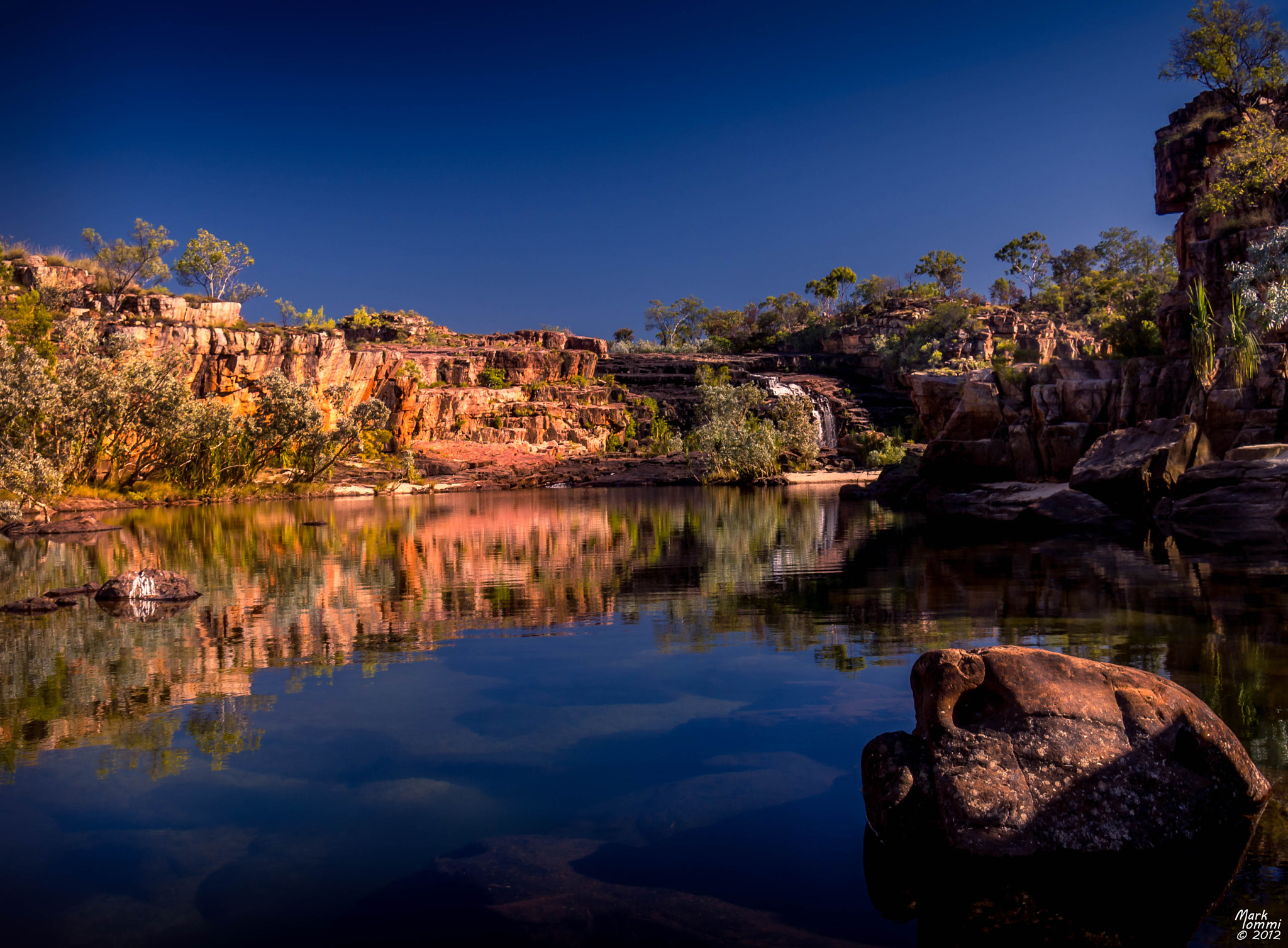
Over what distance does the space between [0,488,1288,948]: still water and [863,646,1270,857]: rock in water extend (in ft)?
1.12

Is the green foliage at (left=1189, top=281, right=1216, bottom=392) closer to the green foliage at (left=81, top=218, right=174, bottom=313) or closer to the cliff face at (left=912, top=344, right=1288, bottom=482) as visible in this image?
the cliff face at (left=912, top=344, right=1288, bottom=482)

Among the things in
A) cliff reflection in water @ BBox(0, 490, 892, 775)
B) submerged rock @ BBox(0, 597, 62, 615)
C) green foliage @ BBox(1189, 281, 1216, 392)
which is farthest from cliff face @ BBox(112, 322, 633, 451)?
green foliage @ BBox(1189, 281, 1216, 392)

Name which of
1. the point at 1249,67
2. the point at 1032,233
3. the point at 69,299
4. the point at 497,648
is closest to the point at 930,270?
the point at 1032,233

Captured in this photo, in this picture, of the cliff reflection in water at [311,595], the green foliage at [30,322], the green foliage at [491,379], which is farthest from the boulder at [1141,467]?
the green foliage at [491,379]

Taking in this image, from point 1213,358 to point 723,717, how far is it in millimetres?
27966

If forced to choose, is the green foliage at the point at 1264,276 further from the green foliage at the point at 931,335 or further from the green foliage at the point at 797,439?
the green foliage at the point at 931,335

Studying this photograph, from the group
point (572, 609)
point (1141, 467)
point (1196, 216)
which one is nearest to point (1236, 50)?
point (1196, 216)

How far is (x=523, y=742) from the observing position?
6.62m

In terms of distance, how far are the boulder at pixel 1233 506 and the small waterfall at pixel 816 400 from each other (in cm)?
4847

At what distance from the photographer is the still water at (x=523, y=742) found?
4.14m

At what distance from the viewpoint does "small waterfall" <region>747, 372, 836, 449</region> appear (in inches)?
2847

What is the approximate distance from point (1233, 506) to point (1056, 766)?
20.2 m

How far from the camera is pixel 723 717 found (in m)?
7.06

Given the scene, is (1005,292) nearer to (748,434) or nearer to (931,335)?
(931,335)
